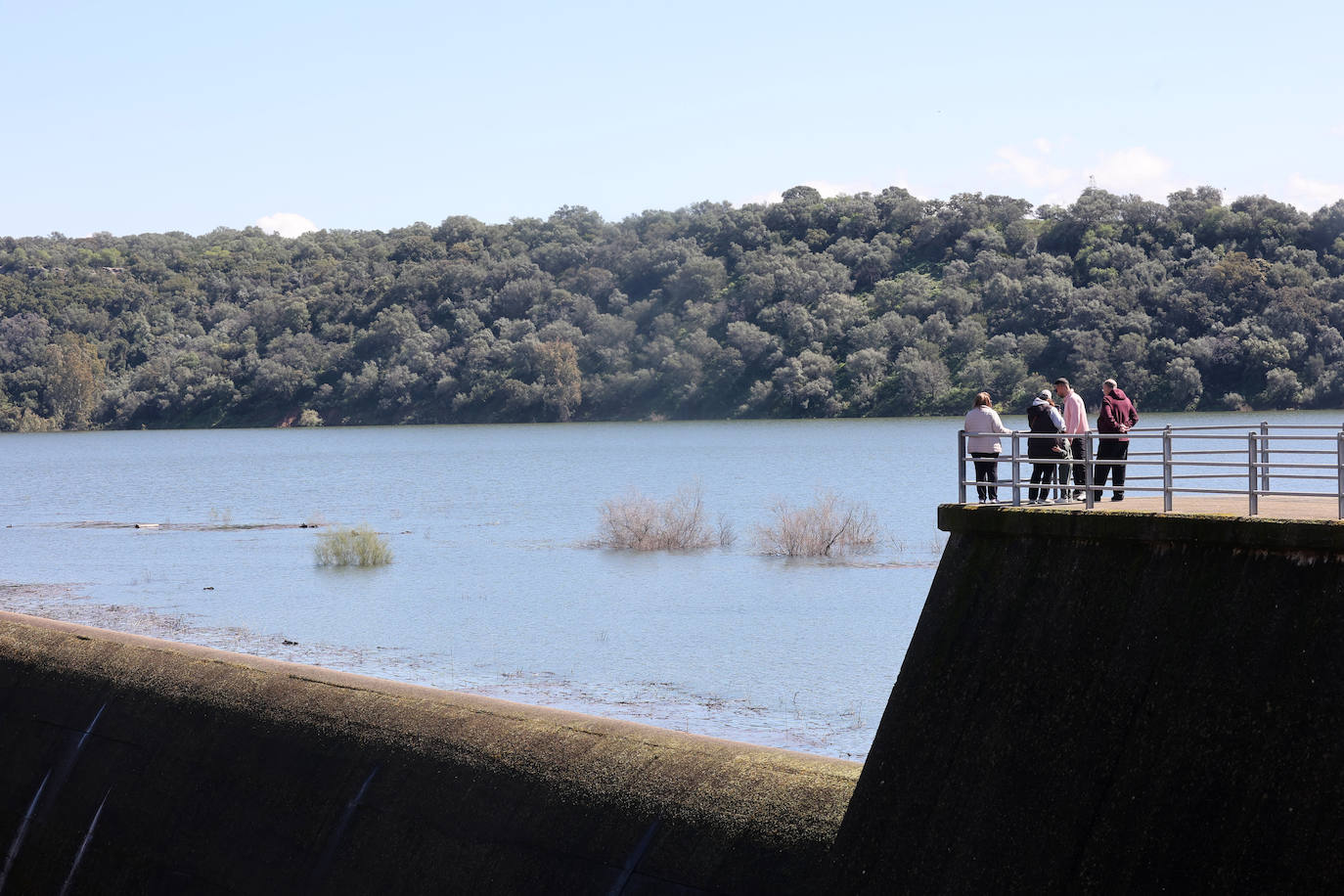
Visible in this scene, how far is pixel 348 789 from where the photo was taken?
549 inches

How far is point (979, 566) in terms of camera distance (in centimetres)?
990

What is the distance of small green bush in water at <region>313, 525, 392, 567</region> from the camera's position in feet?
147

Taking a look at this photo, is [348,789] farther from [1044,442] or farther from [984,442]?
[1044,442]

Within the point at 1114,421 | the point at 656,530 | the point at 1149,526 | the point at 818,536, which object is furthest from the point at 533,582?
the point at 1149,526

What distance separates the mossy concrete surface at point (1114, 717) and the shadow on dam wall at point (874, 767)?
0.02 metres

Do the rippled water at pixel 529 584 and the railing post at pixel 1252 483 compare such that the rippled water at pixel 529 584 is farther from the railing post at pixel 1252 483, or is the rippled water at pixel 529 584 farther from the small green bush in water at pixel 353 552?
the railing post at pixel 1252 483

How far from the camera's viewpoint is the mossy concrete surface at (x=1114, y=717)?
7.79 m

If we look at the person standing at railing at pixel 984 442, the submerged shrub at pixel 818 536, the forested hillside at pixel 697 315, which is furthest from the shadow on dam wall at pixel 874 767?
the forested hillside at pixel 697 315

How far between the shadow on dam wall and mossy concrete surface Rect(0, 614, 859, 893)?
3 cm

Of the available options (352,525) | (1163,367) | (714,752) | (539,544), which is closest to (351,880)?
(714,752)

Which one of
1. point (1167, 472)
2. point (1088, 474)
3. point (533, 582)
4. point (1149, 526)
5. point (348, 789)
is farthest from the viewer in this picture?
point (533, 582)

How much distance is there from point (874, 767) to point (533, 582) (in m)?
31.0

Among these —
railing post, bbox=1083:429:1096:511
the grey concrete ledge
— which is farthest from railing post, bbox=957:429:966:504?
railing post, bbox=1083:429:1096:511

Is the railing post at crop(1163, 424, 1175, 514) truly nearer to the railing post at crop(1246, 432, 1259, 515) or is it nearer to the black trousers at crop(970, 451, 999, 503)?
the railing post at crop(1246, 432, 1259, 515)
